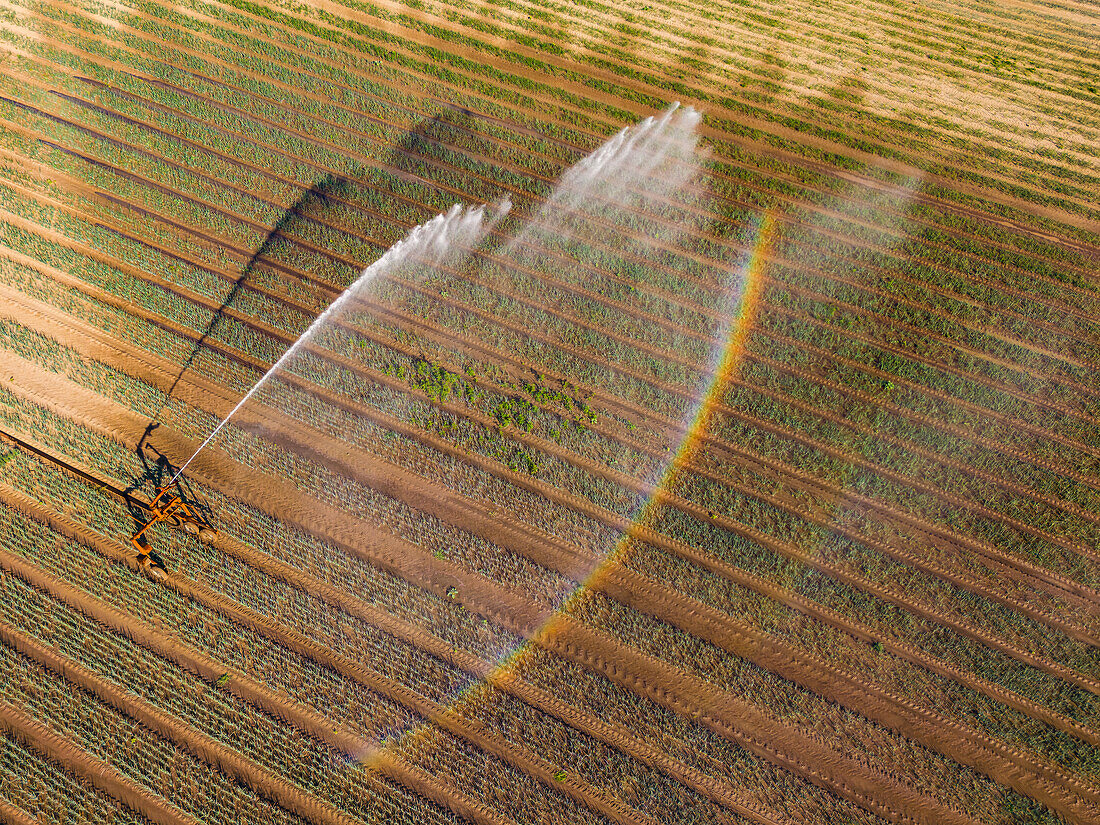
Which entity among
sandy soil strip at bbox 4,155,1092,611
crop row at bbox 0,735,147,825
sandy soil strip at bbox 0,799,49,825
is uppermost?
sandy soil strip at bbox 4,155,1092,611

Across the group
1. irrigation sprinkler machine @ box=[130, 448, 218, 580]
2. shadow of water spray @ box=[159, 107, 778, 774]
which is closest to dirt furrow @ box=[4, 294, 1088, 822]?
shadow of water spray @ box=[159, 107, 778, 774]

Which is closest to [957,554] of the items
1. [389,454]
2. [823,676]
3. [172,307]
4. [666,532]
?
[823,676]

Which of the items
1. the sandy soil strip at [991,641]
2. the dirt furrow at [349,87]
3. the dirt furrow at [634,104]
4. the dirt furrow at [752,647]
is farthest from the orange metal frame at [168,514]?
the dirt furrow at [634,104]

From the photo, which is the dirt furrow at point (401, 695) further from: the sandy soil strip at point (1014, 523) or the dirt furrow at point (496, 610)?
the sandy soil strip at point (1014, 523)

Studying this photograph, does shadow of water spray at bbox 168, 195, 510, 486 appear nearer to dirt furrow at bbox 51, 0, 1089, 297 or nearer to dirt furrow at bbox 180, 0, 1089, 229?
dirt furrow at bbox 51, 0, 1089, 297

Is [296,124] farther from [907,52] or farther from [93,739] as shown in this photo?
[907,52]

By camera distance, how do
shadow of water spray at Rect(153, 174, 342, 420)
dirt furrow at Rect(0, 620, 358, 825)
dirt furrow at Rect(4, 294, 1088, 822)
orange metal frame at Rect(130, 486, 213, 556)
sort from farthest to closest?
shadow of water spray at Rect(153, 174, 342, 420) < orange metal frame at Rect(130, 486, 213, 556) < dirt furrow at Rect(4, 294, 1088, 822) < dirt furrow at Rect(0, 620, 358, 825)

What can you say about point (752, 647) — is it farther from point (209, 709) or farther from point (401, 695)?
point (209, 709)
